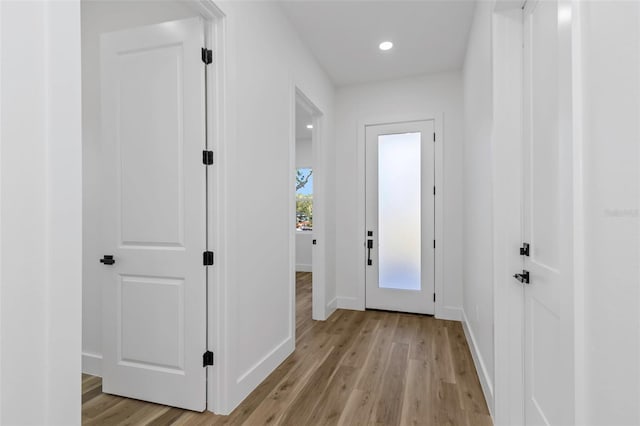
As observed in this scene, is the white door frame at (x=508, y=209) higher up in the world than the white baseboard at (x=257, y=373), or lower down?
higher up

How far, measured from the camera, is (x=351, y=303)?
4.22 m

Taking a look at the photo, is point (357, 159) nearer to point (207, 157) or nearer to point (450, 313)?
point (450, 313)

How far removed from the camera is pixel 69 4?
1.01m

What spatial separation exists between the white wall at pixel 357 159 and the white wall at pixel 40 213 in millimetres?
3390

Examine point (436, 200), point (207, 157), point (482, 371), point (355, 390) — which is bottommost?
point (355, 390)

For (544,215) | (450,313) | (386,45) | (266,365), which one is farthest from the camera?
(450,313)

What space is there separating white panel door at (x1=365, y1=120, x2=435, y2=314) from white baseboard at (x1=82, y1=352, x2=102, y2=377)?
2841mm

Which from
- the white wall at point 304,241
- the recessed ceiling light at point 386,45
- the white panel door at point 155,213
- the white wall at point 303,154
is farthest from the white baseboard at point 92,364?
the white wall at point 303,154

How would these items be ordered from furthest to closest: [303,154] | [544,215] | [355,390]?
[303,154] < [355,390] < [544,215]

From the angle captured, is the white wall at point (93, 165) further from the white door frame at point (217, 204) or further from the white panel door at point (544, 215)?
the white panel door at point (544, 215)

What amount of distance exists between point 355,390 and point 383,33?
3.07m

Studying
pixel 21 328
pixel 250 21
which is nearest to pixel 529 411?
pixel 21 328

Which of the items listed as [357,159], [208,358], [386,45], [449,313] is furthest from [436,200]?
[208,358]

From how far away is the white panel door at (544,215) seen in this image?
43.5 inches
